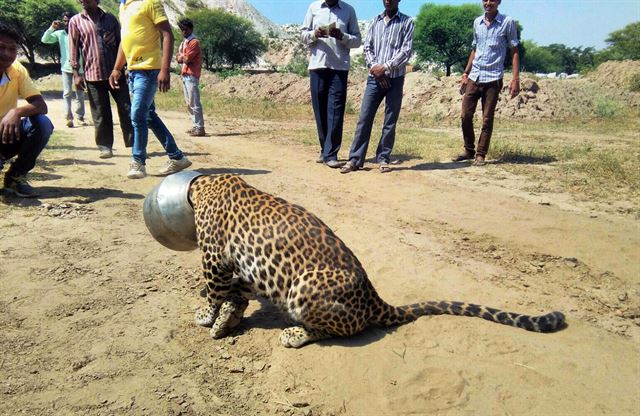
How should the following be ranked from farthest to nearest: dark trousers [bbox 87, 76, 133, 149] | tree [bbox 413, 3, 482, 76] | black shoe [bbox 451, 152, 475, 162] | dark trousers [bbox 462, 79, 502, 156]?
tree [bbox 413, 3, 482, 76]
black shoe [bbox 451, 152, 475, 162]
dark trousers [bbox 462, 79, 502, 156]
dark trousers [bbox 87, 76, 133, 149]

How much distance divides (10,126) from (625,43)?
74.4 m

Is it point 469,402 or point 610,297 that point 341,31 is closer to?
point 610,297

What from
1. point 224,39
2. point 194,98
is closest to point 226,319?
point 194,98

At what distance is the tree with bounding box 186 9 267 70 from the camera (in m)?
57.7

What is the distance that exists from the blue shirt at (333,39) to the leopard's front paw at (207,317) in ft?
17.6

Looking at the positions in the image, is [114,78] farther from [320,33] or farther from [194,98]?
[194,98]

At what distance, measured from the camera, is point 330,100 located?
823 cm

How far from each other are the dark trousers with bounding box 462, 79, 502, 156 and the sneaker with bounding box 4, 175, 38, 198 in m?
7.02

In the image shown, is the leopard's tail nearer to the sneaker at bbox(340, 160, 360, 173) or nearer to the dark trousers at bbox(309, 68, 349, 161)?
the sneaker at bbox(340, 160, 360, 173)

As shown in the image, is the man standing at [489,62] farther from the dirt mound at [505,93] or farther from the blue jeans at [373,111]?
the dirt mound at [505,93]

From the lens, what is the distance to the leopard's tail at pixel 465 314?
3.63m

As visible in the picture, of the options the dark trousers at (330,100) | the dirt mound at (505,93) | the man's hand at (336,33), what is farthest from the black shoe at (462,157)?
the dirt mound at (505,93)

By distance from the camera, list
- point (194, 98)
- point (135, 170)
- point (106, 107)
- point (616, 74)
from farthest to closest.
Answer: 1. point (616, 74)
2. point (194, 98)
3. point (106, 107)
4. point (135, 170)

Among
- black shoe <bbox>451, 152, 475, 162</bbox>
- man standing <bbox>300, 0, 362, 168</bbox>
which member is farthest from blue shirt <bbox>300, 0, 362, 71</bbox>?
black shoe <bbox>451, 152, 475, 162</bbox>
